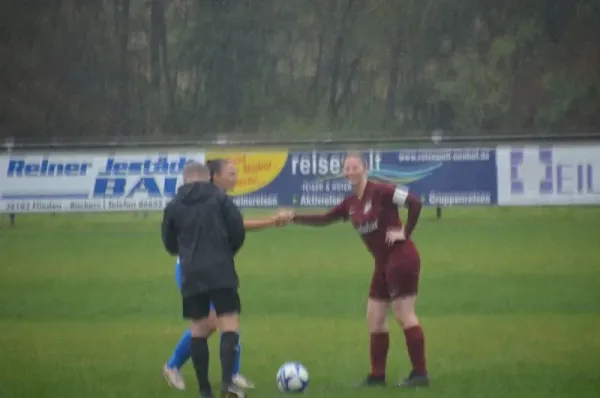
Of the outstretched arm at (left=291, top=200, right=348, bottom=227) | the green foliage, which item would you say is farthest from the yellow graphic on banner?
the green foliage

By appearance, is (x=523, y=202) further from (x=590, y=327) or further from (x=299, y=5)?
(x=299, y=5)

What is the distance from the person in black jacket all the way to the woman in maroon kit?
4.00ft

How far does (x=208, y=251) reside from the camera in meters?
8.08

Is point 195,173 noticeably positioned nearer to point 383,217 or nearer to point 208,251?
point 208,251

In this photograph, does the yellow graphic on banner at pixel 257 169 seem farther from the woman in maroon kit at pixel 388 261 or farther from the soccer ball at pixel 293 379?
the soccer ball at pixel 293 379

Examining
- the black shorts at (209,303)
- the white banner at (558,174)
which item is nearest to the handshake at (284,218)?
the black shorts at (209,303)

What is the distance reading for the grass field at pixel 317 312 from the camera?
951 centimetres

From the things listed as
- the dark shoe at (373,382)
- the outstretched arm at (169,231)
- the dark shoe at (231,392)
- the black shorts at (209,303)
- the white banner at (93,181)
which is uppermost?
the white banner at (93,181)

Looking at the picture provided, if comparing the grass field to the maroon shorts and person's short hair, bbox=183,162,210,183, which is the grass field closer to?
the maroon shorts

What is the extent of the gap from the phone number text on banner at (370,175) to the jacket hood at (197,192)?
667 inches

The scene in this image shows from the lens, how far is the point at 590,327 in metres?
11.8

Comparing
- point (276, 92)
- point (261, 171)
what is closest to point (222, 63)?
point (276, 92)

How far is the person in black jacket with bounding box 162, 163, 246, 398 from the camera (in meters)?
8.06

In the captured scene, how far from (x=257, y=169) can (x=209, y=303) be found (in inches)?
679
